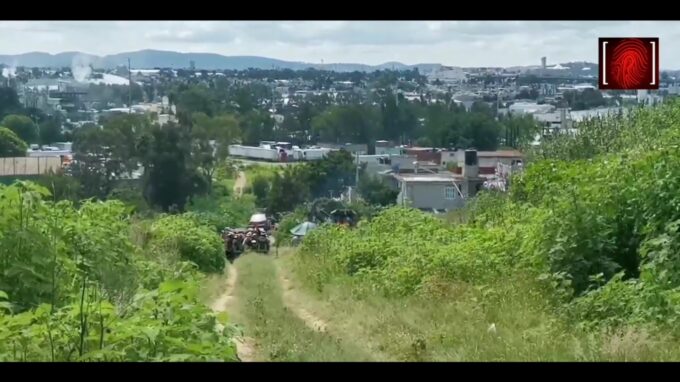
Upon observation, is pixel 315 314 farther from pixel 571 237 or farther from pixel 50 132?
pixel 50 132

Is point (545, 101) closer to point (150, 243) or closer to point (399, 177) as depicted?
point (399, 177)

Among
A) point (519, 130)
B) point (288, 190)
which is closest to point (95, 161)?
point (288, 190)

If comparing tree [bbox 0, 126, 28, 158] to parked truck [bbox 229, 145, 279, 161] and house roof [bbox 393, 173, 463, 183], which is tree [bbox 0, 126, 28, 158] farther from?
house roof [bbox 393, 173, 463, 183]

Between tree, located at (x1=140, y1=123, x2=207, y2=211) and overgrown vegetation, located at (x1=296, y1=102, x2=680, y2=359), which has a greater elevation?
tree, located at (x1=140, y1=123, x2=207, y2=211)

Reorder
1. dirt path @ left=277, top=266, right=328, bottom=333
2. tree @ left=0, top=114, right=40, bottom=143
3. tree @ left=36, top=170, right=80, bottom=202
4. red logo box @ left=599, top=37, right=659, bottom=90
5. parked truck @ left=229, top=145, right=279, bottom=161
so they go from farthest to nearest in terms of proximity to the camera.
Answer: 1. dirt path @ left=277, top=266, right=328, bottom=333
2. parked truck @ left=229, top=145, right=279, bottom=161
3. tree @ left=36, top=170, right=80, bottom=202
4. tree @ left=0, top=114, right=40, bottom=143
5. red logo box @ left=599, top=37, right=659, bottom=90

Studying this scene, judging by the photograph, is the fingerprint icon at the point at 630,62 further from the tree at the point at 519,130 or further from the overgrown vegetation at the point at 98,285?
the tree at the point at 519,130

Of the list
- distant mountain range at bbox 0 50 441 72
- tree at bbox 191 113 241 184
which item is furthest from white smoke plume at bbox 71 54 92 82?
tree at bbox 191 113 241 184

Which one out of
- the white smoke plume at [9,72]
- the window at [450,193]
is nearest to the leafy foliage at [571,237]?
the window at [450,193]
